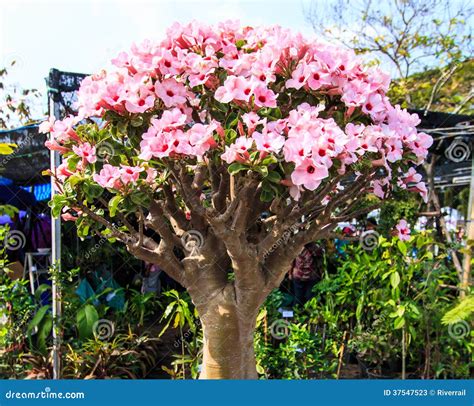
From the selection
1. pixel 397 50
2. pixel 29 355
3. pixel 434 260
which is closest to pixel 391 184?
pixel 434 260

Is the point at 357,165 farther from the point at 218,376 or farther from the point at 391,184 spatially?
the point at 218,376

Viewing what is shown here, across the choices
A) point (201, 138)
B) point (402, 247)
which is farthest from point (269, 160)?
point (402, 247)

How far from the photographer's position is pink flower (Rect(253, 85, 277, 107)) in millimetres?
1978

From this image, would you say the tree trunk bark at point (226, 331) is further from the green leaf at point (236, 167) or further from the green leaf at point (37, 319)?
the green leaf at point (37, 319)

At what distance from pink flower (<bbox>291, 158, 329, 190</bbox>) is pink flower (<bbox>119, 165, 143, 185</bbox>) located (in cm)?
63

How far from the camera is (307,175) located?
1.83 m

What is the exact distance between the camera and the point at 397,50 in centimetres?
692

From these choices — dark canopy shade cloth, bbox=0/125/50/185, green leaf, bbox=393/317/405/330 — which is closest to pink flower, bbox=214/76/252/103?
green leaf, bbox=393/317/405/330

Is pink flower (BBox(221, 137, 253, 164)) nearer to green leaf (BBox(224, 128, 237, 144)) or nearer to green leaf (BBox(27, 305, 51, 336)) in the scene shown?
green leaf (BBox(224, 128, 237, 144))

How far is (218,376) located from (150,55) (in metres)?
1.51

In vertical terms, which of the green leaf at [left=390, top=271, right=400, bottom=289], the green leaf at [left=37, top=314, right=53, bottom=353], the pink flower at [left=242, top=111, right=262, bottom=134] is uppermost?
the pink flower at [left=242, top=111, right=262, bottom=134]

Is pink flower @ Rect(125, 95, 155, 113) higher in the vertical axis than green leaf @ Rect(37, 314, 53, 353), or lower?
higher

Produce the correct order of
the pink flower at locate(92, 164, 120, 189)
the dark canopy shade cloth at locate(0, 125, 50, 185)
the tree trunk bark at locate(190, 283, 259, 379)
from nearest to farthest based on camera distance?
the pink flower at locate(92, 164, 120, 189), the tree trunk bark at locate(190, 283, 259, 379), the dark canopy shade cloth at locate(0, 125, 50, 185)

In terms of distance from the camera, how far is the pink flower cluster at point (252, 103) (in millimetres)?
1876
